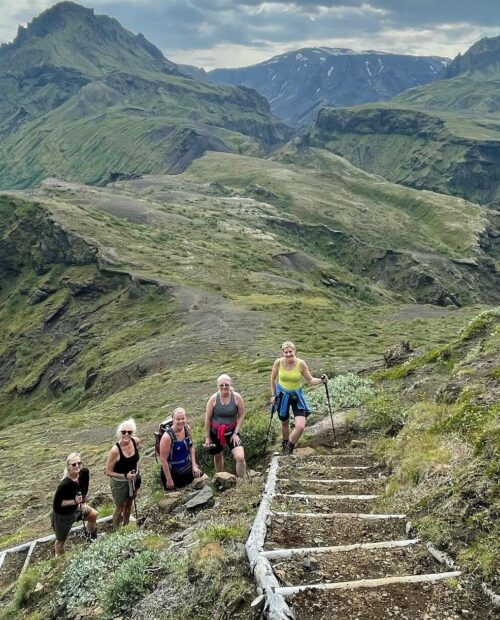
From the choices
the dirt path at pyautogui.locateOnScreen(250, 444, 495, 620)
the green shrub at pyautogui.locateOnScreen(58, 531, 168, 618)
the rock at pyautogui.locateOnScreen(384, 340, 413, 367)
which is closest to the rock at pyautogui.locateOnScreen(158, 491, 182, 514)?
the green shrub at pyautogui.locateOnScreen(58, 531, 168, 618)

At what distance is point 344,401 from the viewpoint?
16688 mm

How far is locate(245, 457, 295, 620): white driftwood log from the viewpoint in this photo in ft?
20.0

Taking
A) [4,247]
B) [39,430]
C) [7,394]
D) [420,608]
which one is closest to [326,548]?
[420,608]

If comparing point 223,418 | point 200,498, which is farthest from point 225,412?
point 200,498

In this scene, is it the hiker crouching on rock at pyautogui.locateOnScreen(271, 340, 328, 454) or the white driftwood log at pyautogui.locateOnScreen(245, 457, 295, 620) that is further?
the hiker crouching on rock at pyautogui.locateOnScreen(271, 340, 328, 454)

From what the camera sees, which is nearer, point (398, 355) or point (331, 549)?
point (331, 549)

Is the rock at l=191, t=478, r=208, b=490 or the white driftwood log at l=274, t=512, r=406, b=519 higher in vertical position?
the white driftwood log at l=274, t=512, r=406, b=519

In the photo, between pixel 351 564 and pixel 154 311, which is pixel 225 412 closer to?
pixel 351 564

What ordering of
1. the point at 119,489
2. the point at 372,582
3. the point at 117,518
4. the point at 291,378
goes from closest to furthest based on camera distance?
the point at 372,582 < the point at 119,489 < the point at 117,518 < the point at 291,378

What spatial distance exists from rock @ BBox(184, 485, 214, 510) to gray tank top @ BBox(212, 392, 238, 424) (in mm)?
1667

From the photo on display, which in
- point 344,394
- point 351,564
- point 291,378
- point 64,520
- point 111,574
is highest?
point 291,378

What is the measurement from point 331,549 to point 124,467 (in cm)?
539

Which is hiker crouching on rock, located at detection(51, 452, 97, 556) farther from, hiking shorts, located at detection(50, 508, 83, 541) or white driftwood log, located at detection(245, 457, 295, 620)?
white driftwood log, located at detection(245, 457, 295, 620)

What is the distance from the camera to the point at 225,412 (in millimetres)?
12820
